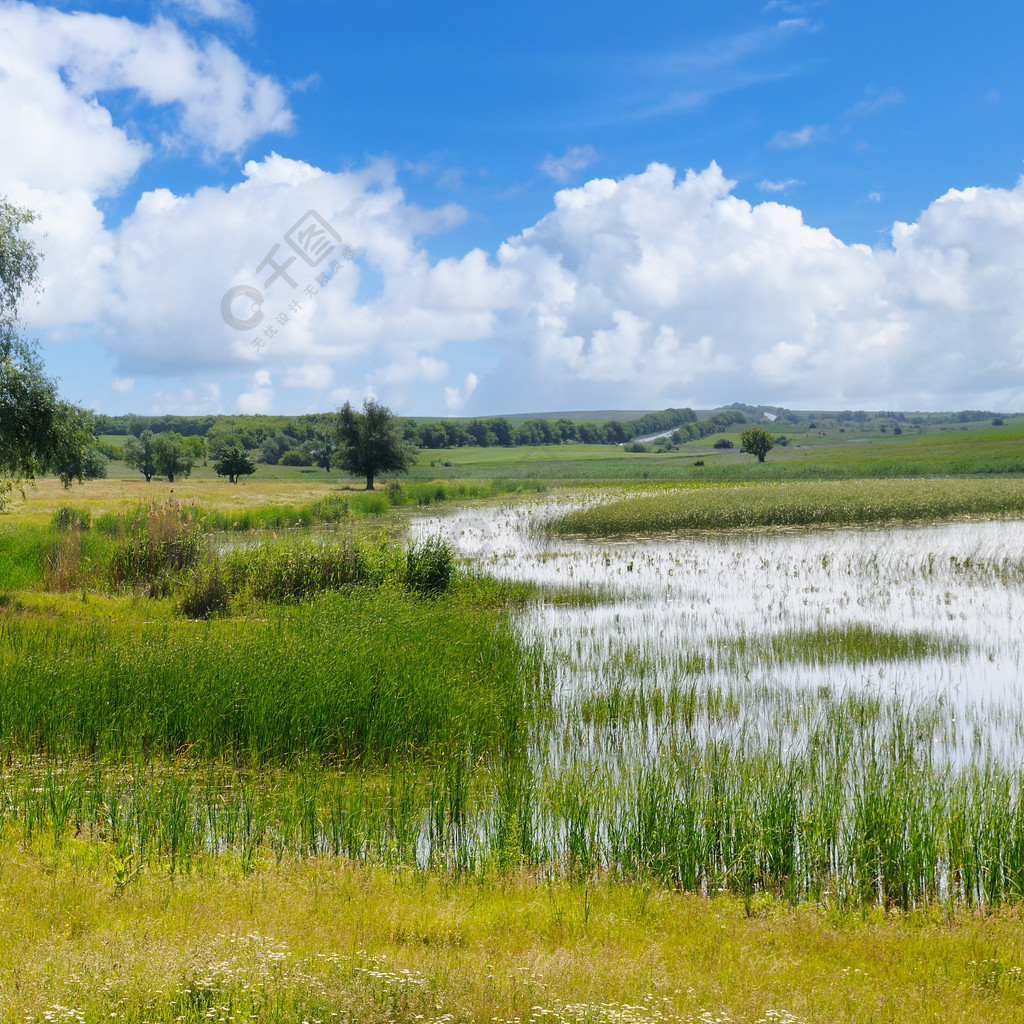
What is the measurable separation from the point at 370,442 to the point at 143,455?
1797 inches

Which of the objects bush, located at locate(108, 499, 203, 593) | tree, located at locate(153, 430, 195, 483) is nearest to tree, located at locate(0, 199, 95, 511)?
bush, located at locate(108, 499, 203, 593)

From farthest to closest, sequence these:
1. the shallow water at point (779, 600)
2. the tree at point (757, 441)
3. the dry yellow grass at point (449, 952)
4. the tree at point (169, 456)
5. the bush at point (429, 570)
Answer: the tree at point (757, 441) < the tree at point (169, 456) < the bush at point (429, 570) < the shallow water at point (779, 600) < the dry yellow grass at point (449, 952)

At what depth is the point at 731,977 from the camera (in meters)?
4.72

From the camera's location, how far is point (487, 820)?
7750mm

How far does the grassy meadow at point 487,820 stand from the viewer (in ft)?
14.6

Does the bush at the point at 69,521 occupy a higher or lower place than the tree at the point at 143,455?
lower

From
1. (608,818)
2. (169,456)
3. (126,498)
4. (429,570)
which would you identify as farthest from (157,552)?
(169,456)

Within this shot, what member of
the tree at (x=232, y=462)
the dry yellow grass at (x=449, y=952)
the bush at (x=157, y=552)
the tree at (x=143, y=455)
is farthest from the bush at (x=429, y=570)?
the tree at (x=143, y=455)

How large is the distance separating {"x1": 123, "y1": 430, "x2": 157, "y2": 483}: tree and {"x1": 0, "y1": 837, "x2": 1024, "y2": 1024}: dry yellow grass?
99487 millimetres

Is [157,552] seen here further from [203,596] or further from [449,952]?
[449,952]

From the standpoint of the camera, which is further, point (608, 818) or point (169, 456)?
point (169, 456)

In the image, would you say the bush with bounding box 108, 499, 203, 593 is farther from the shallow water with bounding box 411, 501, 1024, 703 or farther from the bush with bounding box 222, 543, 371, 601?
the shallow water with bounding box 411, 501, 1024, 703

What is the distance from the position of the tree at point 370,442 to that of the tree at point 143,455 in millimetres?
39180

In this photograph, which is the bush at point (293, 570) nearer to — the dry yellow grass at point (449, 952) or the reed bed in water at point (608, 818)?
the reed bed in water at point (608, 818)
